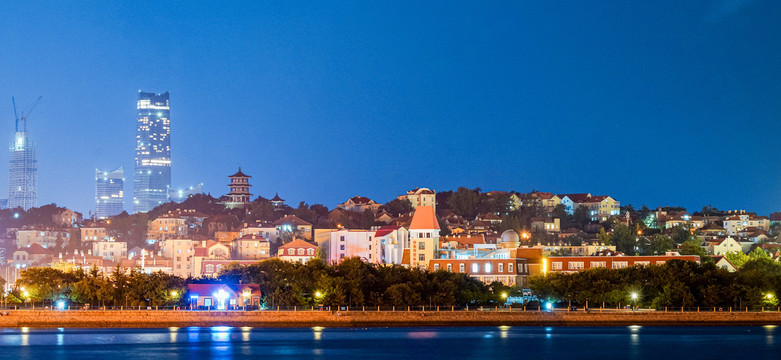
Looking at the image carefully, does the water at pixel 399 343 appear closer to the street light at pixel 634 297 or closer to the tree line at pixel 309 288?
the street light at pixel 634 297

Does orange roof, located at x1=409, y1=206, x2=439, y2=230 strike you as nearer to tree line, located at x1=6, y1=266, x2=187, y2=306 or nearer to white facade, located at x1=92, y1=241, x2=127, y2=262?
tree line, located at x1=6, y1=266, x2=187, y2=306

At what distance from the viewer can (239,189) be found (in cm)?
Result: 16575

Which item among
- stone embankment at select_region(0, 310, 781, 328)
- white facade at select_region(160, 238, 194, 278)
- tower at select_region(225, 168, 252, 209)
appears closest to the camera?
stone embankment at select_region(0, 310, 781, 328)

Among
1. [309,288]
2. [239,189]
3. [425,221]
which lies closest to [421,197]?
[239,189]

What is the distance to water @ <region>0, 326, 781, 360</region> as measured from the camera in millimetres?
53375

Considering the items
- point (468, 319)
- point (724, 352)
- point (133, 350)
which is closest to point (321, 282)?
point (468, 319)

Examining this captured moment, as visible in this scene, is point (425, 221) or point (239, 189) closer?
point (425, 221)

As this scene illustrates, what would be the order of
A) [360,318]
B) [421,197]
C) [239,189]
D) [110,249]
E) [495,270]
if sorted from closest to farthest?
[360,318] → [495,270] → [110,249] → [421,197] → [239,189]

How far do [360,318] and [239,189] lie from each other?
338ft

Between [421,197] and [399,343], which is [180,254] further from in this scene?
[399,343]

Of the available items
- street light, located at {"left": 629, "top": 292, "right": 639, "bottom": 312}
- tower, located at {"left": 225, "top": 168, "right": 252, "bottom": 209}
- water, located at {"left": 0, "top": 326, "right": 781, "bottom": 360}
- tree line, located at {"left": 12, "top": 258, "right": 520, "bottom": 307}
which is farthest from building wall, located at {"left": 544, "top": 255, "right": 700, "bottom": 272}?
tower, located at {"left": 225, "top": 168, "right": 252, "bottom": 209}

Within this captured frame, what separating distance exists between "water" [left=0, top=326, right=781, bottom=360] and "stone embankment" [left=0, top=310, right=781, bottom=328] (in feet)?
1.97

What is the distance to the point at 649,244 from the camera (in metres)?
106

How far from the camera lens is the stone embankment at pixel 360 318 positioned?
64.4m
